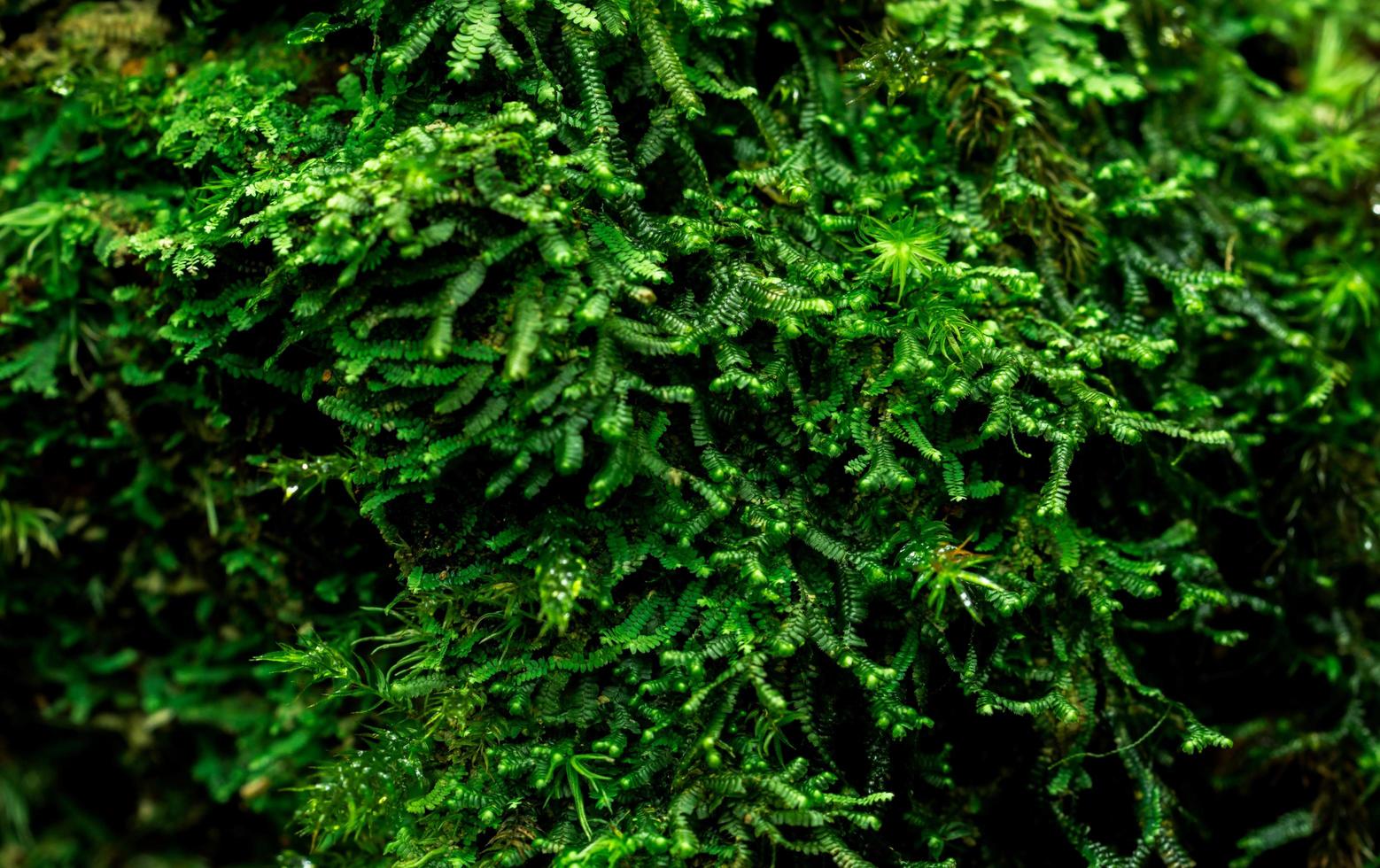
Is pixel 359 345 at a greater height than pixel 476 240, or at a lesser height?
lesser

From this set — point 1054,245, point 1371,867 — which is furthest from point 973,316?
point 1371,867

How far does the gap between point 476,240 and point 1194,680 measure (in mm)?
2036

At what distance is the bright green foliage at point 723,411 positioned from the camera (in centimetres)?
156

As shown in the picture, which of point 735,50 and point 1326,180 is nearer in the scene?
point 735,50

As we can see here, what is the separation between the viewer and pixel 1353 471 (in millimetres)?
2256

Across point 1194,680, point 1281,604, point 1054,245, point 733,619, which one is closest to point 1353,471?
point 1281,604

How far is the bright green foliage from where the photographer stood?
156 centimetres

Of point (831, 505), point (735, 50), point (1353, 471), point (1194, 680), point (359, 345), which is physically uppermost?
point (735, 50)

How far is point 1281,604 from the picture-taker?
7.32ft

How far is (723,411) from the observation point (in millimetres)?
1679

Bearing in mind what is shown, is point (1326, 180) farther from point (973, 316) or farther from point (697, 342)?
point (697, 342)

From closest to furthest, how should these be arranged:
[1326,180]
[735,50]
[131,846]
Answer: [735,50] → [1326,180] → [131,846]

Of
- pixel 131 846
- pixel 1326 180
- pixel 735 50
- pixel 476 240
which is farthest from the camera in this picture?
pixel 131 846

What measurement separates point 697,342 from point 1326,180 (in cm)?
215
